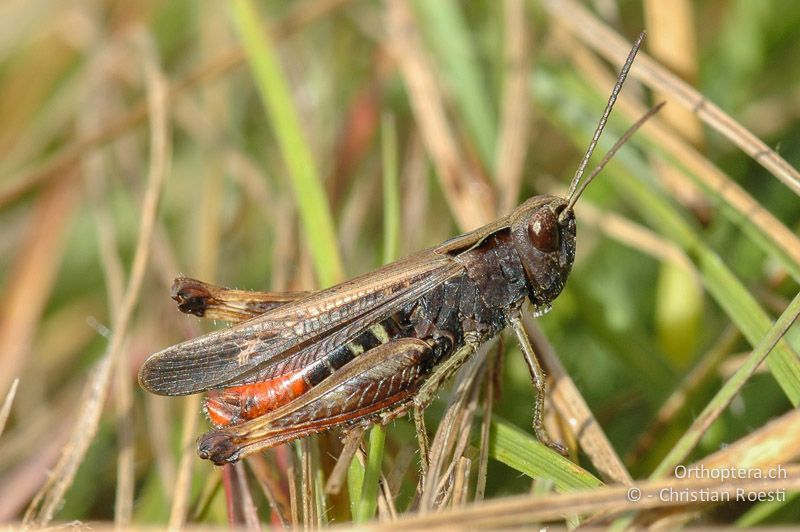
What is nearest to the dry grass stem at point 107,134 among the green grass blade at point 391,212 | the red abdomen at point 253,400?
the green grass blade at point 391,212

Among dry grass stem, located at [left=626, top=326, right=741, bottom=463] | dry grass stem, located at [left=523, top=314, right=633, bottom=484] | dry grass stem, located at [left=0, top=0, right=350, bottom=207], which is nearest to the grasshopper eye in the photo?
dry grass stem, located at [left=523, top=314, right=633, bottom=484]

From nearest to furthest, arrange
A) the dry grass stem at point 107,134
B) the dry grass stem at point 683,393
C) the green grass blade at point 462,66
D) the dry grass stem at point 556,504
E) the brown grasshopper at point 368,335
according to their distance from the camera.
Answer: the dry grass stem at point 556,504 → the brown grasshopper at point 368,335 → the dry grass stem at point 683,393 → the green grass blade at point 462,66 → the dry grass stem at point 107,134

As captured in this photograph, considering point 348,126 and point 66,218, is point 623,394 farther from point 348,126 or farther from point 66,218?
point 66,218

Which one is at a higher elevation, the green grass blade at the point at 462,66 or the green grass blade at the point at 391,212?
the green grass blade at the point at 462,66

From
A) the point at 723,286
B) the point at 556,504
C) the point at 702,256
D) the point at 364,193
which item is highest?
the point at 364,193

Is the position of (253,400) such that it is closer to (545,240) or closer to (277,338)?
(277,338)

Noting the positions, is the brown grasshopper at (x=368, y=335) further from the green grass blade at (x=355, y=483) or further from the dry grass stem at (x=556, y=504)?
the dry grass stem at (x=556, y=504)

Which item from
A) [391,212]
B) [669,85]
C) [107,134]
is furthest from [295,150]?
[669,85]
